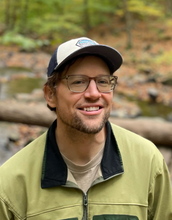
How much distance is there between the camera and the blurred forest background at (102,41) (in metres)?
5.40

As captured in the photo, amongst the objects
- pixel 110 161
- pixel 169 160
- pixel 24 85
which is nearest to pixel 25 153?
pixel 110 161

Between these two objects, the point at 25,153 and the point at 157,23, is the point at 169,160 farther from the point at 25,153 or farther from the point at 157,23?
the point at 157,23

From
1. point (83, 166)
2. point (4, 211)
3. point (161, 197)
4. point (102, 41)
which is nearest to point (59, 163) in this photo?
point (83, 166)

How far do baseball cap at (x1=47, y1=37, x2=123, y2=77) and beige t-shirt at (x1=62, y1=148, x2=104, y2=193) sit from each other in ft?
2.04

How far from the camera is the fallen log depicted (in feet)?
15.6

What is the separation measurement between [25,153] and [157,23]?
21.0 m

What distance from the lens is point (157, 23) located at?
67.2ft

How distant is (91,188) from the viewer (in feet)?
5.29

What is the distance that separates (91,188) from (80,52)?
0.84m

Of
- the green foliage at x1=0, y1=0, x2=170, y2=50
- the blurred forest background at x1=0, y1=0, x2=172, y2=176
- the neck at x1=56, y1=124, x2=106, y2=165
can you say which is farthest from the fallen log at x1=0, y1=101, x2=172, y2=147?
the green foliage at x1=0, y1=0, x2=170, y2=50

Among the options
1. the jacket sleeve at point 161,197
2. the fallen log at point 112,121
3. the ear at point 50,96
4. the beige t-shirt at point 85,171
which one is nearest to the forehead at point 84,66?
the ear at point 50,96

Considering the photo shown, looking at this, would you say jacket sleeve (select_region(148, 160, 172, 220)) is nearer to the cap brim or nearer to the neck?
the neck

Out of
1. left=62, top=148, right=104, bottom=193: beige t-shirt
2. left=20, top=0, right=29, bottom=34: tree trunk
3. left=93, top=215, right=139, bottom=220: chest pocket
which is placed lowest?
left=93, top=215, right=139, bottom=220: chest pocket

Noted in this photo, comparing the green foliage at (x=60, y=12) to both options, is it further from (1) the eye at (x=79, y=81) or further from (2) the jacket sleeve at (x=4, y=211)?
(2) the jacket sleeve at (x=4, y=211)
